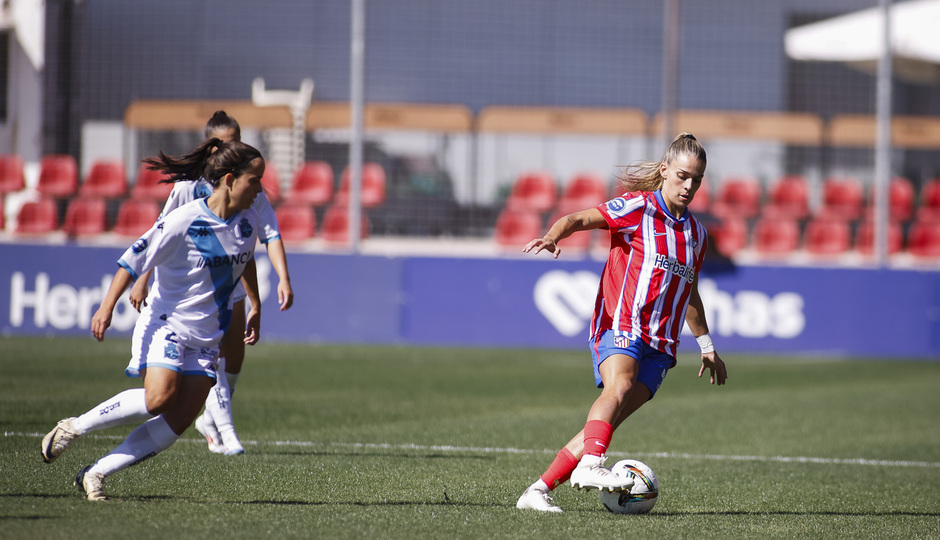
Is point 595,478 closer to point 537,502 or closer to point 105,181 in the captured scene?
point 537,502

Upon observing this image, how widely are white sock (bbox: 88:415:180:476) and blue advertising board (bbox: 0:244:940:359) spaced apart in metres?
9.29

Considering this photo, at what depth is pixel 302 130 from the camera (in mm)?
16141

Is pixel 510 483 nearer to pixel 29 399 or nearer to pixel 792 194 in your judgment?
pixel 29 399

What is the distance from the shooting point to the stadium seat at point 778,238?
710 inches

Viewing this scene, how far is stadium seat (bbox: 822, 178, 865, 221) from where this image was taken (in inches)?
717

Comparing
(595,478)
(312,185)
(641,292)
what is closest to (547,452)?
(641,292)

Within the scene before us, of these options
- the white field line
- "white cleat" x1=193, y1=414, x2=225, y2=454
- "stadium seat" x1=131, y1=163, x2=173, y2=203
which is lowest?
the white field line

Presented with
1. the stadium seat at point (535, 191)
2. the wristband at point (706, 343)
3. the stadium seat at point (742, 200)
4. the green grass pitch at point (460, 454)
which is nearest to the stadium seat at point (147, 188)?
the green grass pitch at point (460, 454)

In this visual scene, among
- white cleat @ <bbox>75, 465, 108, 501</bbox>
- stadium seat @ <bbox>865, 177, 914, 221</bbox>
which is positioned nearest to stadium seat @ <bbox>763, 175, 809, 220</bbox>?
stadium seat @ <bbox>865, 177, 914, 221</bbox>

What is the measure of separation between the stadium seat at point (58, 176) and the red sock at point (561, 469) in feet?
39.3

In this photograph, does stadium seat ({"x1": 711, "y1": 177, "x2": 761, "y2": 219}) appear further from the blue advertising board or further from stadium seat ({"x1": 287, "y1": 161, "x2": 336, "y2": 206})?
stadium seat ({"x1": 287, "y1": 161, "x2": 336, "y2": 206})

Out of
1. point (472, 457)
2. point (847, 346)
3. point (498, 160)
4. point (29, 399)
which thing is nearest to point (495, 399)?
point (472, 457)

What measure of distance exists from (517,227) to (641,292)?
40.2ft

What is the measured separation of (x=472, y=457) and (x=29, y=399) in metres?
3.71
